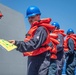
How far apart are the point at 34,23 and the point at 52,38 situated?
176 cm

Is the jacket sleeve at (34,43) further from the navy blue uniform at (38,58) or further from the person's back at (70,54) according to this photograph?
the person's back at (70,54)

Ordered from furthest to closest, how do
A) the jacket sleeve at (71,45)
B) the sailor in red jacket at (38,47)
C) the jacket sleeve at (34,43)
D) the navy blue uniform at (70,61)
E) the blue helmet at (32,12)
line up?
the navy blue uniform at (70,61) < the jacket sleeve at (71,45) < the blue helmet at (32,12) < the sailor in red jacket at (38,47) < the jacket sleeve at (34,43)

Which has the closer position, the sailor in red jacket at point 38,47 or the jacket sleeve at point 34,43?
the jacket sleeve at point 34,43

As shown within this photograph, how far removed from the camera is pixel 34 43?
342cm

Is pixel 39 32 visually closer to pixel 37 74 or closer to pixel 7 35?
pixel 37 74

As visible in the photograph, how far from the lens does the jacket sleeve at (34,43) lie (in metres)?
3.37

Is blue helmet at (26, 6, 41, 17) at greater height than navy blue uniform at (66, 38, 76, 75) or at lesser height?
greater

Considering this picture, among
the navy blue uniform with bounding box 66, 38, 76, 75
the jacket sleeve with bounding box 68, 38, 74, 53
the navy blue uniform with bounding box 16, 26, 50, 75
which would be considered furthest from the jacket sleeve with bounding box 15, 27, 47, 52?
the navy blue uniform with bounding box 66, 38, 76, 75

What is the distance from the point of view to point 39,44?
345 centimetres

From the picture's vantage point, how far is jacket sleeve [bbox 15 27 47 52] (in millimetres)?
3365

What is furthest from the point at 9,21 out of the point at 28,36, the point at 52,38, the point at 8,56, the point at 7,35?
the point at 28,36

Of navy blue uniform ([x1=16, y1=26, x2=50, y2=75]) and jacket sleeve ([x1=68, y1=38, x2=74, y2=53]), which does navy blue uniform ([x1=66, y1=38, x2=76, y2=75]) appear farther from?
navy blue uniform ([x1=16, y1=26, x2=50, y2=75])

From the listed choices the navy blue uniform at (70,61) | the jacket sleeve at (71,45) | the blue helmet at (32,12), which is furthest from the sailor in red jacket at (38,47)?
the navy blue uniform at (70,61)

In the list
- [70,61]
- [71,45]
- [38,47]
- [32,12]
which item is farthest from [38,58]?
[70,61]
